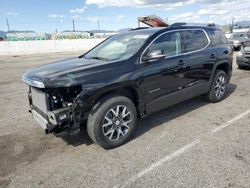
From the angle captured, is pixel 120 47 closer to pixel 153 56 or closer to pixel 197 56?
pixel 153 56

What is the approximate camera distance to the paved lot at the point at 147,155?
120 inches

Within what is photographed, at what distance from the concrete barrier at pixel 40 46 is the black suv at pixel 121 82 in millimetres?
25780

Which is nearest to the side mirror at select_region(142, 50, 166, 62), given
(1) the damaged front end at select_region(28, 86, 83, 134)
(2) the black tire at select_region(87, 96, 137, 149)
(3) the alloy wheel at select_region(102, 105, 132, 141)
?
(2) the black tire at select_region(87, 96, 137, 149)

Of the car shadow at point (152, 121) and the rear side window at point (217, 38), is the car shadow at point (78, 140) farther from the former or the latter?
the rear side window at point (217, 38)

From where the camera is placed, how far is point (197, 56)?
16.7 ft

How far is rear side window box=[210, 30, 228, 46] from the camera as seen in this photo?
5.76m

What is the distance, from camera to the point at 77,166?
3395mm

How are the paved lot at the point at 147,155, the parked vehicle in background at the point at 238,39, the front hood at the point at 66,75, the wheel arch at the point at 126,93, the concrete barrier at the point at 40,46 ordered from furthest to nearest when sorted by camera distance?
the concrete barrier at the point at 40,46
the parked vehicle in background at the point at 238,39
the wheel arch at the point at 126,93
the front hood at the point at 66,75
the paved lot at the point at 147,155

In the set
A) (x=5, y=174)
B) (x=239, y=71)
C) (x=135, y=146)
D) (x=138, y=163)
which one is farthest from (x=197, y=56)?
(x=239, y=71)

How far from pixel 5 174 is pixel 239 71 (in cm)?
962

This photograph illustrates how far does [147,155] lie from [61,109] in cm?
141

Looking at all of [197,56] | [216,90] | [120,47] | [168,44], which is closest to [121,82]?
[120,47]

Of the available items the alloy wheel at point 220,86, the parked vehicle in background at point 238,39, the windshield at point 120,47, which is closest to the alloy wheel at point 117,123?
the windshield at point 120,47

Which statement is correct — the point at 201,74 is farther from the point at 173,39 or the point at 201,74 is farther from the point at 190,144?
the point at 190,144
